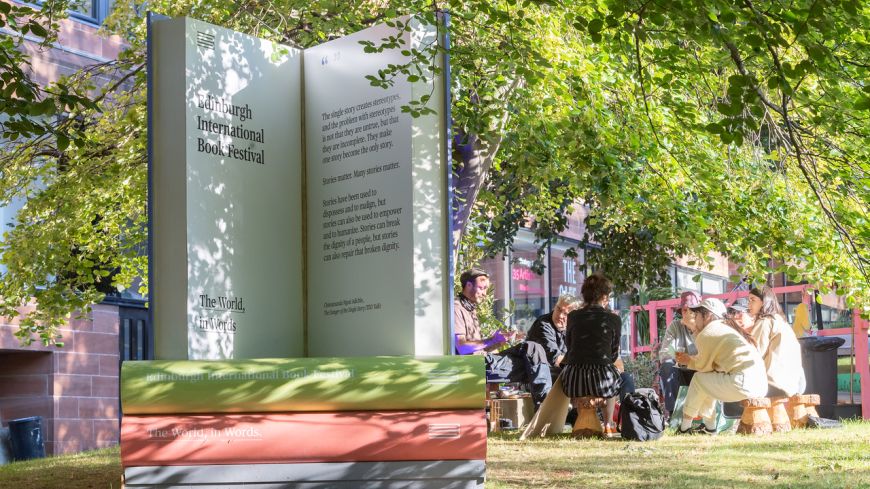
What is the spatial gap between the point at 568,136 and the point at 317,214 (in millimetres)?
3833

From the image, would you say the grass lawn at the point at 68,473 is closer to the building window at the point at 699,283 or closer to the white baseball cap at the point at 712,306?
the white baseball cap at the point at 712,306

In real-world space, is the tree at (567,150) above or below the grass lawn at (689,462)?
above

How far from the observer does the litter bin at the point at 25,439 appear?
1508cm

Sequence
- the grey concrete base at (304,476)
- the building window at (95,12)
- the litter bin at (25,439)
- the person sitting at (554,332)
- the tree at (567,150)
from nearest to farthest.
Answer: the grey concrete base at (304,476) → the tree at (567,150) → the person sitting at (554,332) → the litter bin at (25,439) → the building window at (95,12)

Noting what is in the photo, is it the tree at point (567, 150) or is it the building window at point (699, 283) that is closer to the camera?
the tree at point (567, 150)

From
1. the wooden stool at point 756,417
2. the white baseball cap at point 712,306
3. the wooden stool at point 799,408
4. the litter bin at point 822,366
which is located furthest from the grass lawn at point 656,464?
Result: the litter bin at point 822,366

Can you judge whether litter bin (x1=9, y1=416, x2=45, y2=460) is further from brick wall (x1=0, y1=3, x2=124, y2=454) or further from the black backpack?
the black backpack

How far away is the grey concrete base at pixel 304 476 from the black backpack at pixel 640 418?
461cm

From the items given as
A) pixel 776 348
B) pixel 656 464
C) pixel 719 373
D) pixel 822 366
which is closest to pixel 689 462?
pixel 656 464

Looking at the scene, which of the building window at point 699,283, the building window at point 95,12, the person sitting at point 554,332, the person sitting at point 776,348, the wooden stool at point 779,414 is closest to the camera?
the wooden stool at point 779,414

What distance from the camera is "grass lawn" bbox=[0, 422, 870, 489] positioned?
27.1 feet

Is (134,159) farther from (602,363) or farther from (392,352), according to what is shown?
(392,352)

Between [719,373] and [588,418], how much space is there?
1.32 m

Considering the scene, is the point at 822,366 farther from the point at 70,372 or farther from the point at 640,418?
the point at 70,372
